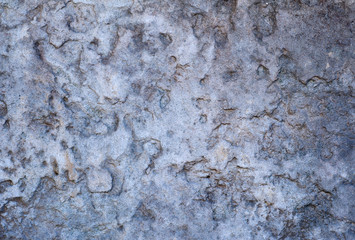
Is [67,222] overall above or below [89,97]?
below

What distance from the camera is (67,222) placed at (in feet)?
3.50

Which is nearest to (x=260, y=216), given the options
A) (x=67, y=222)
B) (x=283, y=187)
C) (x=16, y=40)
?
(x=283, y=187)

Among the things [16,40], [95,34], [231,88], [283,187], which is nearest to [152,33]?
[95,34]

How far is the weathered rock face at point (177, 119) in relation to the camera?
1.00 m

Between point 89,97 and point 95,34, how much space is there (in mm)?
166

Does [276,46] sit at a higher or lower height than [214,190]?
higher

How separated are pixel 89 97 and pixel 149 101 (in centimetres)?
16

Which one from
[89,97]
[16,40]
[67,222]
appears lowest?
[67,222]

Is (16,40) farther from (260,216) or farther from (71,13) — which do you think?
(260,216)

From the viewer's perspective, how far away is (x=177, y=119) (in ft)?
3.40

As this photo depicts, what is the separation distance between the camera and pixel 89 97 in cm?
104

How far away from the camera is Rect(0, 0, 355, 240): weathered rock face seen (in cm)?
100

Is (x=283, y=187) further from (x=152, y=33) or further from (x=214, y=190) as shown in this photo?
(x=152, y=33)

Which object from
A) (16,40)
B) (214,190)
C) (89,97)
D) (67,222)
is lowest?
(67,222)
